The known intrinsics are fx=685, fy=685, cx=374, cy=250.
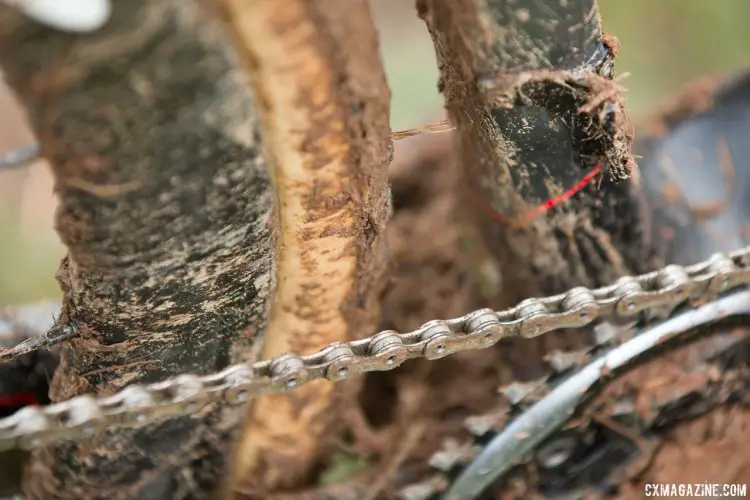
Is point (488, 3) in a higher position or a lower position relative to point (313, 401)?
higher

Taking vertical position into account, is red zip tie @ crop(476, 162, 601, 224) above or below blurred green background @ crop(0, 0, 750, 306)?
below

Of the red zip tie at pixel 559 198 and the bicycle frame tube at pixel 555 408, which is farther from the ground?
the red zip tie at pixel 559 198

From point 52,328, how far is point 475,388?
1.97 feet

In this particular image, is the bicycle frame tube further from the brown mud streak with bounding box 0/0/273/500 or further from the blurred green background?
the blurred green background

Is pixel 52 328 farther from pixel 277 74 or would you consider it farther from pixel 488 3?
pixel 488 3

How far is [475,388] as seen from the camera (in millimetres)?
1013

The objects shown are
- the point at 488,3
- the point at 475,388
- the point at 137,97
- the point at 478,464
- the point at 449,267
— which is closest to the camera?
the point at 137,97

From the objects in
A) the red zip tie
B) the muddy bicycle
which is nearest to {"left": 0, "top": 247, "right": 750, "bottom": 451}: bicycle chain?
the muddy bicycle

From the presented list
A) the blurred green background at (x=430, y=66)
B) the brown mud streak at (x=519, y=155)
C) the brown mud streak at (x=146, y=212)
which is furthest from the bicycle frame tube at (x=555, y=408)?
the blurred green background at (x=430, y=66)

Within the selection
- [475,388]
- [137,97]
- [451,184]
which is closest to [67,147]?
[137,97]

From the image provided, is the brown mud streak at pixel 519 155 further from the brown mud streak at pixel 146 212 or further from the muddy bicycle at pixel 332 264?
the brown mud streak at pixel 146 212

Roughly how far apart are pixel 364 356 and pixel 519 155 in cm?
26

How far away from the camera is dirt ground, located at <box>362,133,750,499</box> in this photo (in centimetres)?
86

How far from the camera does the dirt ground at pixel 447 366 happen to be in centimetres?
86
